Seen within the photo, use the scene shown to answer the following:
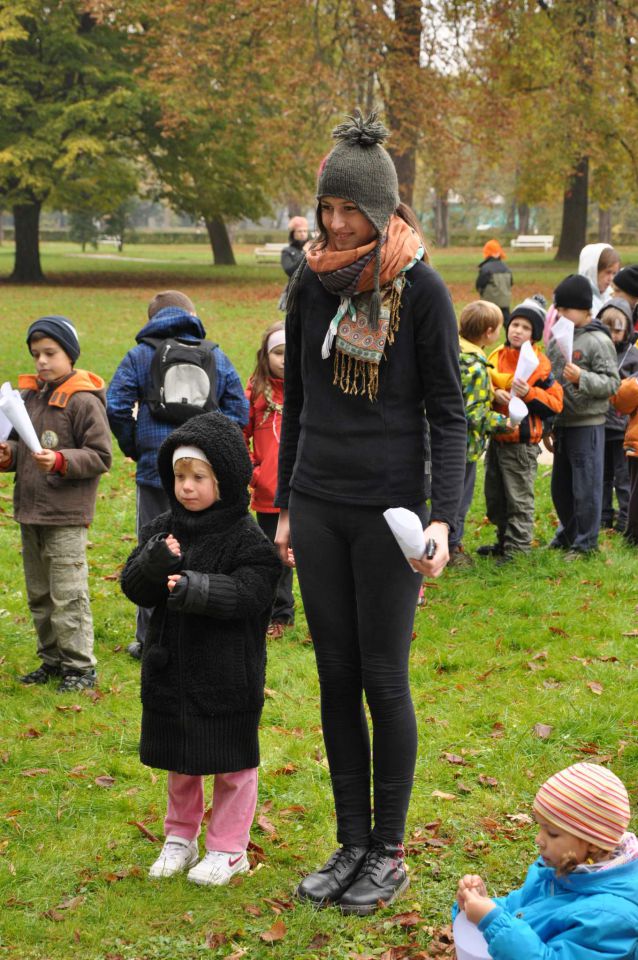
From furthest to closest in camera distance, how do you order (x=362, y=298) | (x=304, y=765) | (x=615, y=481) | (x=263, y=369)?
(x=615, y=481), (x=263, y=369), (x=304, y=765), (x=362, y=298)

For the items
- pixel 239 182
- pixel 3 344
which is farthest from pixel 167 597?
pixel 239 182

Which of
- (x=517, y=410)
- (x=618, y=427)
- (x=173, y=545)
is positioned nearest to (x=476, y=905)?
(x=173, y=545)

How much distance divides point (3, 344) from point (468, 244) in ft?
155

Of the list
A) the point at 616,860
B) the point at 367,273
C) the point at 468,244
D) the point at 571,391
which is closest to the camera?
the point at 616,860

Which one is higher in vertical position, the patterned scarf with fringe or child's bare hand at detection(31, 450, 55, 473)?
the patterned scarf with fringe

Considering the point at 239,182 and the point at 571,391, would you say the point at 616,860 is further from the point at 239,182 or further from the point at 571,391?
the point at 239,182

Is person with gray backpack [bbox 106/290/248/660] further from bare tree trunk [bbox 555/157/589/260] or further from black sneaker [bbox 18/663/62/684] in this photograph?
bare tree trunk [bbox 555/157/589/260]

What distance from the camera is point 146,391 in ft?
19.3

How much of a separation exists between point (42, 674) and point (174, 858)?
2.17m

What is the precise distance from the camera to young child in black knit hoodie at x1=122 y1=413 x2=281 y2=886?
12.7 feet

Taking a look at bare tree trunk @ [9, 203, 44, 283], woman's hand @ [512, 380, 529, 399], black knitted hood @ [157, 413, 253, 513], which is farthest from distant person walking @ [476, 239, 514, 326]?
bare tree trunk @ [9, 203, 44, 283]

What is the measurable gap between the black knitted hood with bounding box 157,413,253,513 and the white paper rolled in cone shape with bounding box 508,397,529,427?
3.62 metres

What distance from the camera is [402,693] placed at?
12.3 feet

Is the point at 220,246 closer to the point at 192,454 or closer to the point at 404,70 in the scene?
the point at 404,70
